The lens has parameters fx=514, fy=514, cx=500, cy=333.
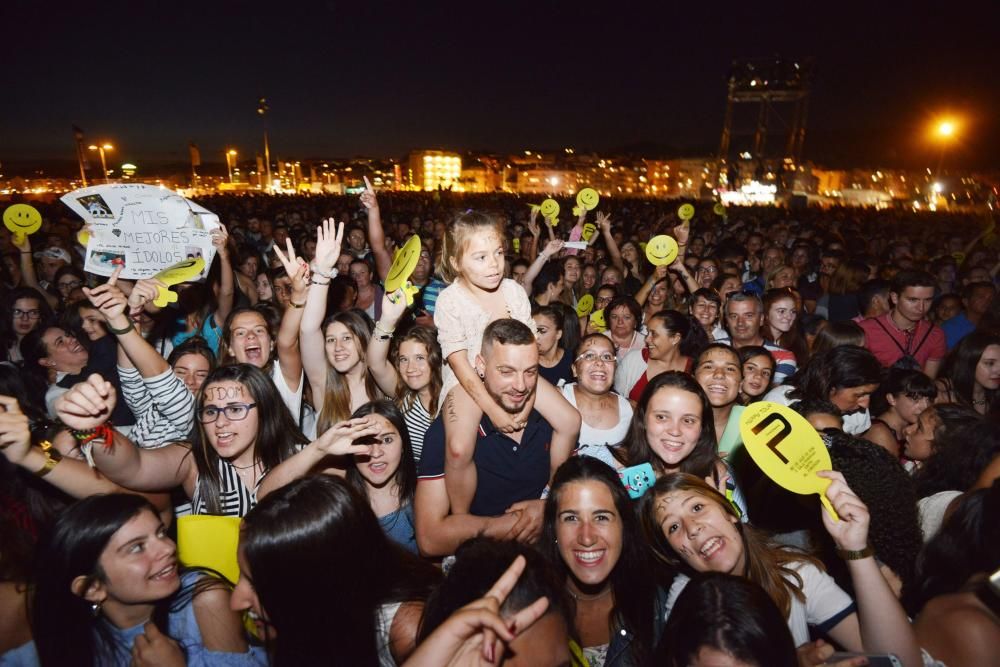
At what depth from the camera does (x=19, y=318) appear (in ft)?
16.5

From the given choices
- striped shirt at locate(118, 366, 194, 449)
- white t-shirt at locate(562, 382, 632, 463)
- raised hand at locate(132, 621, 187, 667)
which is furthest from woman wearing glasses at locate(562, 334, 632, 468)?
striped shirt at locate(118, 366, 194, 449)

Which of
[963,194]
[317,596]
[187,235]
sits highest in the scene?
[963,194]

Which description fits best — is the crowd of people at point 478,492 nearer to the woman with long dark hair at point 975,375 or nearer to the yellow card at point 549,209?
the woman with long dark hair at point 975,375

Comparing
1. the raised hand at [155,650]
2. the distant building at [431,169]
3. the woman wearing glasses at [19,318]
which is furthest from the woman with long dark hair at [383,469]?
the distant building at [431,169]

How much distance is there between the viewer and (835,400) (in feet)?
11.9

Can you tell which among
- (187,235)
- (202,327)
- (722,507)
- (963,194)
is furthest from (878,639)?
(963,194)

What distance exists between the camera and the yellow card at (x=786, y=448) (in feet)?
6.74

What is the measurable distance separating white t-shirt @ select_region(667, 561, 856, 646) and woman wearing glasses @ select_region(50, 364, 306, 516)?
2305 millimetres

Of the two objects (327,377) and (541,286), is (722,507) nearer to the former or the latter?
(327,377)

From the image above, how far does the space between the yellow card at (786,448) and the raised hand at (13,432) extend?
10.0ft

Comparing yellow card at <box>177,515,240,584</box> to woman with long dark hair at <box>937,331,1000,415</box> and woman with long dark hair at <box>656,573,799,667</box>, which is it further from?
woman with long dark hair at <box>937,331,1000,415</box>

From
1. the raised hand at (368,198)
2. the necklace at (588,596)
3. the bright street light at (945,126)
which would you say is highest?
the bright street light at (945,126)

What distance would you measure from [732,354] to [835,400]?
786mm

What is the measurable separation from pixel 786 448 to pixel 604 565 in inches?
35.9
